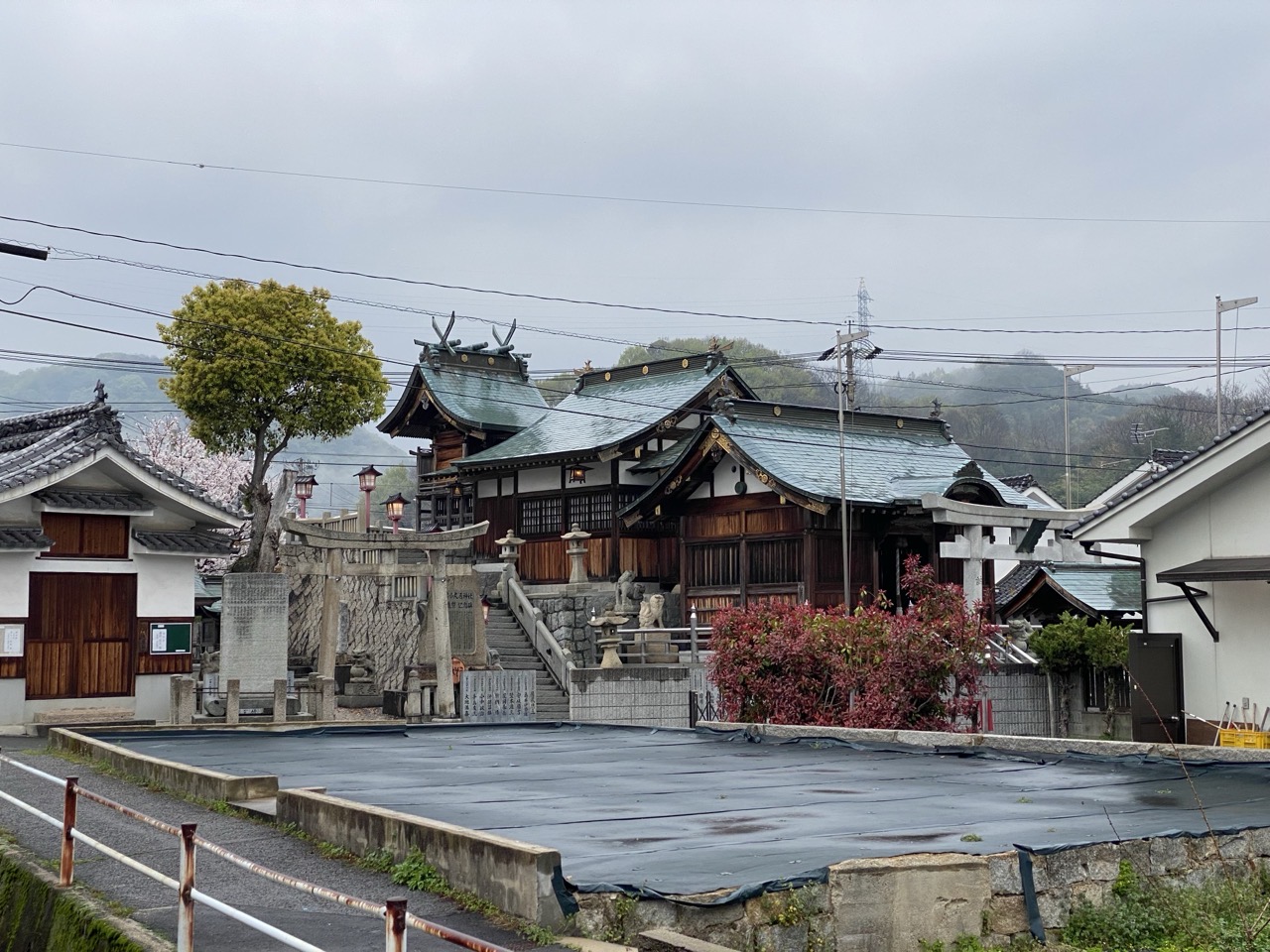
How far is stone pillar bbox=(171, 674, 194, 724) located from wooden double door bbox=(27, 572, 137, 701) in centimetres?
110

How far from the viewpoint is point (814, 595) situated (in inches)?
1259

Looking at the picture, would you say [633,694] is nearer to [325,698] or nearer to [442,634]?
[442,634]

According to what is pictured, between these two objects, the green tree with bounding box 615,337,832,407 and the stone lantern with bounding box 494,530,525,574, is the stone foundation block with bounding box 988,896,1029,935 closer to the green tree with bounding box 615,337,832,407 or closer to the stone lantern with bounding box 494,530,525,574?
the stone lantern with bounding box 494,530,525,574

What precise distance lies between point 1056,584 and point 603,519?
43.9ft

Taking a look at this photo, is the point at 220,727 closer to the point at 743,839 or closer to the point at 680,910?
the point at 743,839

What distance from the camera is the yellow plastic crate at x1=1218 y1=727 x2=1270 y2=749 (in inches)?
657

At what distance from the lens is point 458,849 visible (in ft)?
25.6

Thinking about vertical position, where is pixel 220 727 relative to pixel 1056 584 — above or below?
below

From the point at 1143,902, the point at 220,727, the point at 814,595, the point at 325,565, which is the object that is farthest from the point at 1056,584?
the point at 1143,902

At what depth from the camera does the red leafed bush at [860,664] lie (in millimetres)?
18797

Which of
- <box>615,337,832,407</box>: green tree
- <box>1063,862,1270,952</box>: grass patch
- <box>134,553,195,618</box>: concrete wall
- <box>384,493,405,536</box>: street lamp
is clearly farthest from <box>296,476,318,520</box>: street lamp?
<box>615,337,832,407</box>: green tree

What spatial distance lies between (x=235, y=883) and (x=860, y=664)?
12185 millimetres

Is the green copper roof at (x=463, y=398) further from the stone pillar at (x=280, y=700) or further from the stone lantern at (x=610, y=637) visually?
the stone pillar at (x=280, y=700)

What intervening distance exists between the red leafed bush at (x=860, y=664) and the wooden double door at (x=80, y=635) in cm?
1099
